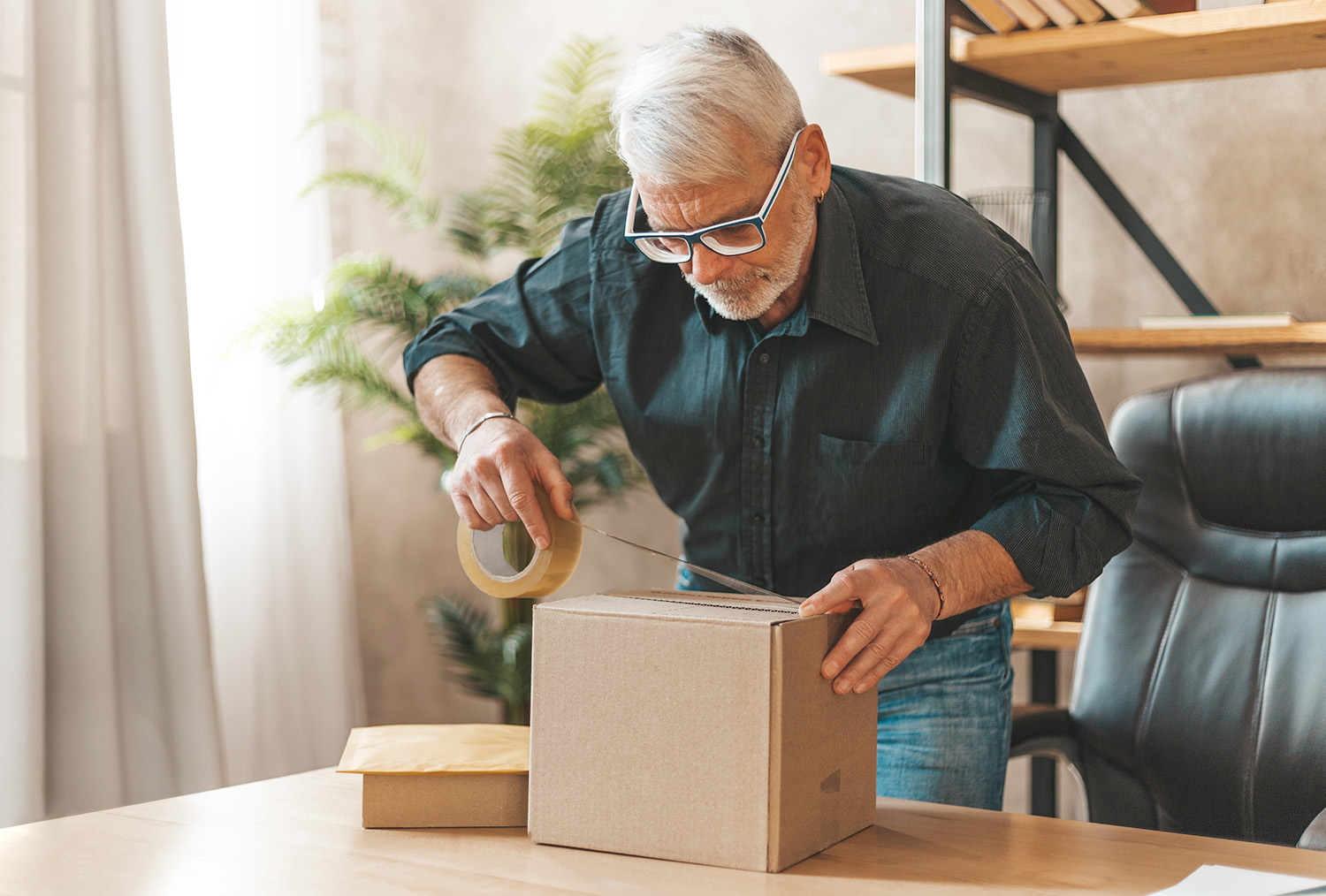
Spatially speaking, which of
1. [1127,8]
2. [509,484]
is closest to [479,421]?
[509,484]

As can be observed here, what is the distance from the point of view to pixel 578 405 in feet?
8.70

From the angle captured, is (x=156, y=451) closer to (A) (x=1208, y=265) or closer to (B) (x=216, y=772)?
(B) (x=216, y=772)

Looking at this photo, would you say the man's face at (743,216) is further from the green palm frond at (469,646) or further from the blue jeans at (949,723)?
the green palm frond at (469,646)

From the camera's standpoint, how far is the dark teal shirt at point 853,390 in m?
1.23

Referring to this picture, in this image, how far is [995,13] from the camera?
1.92m

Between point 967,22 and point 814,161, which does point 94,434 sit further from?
point 967,22

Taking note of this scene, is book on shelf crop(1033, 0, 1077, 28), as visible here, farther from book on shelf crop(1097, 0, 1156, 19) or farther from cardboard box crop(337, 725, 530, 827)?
cardboard box crop(337, 725, 530, 827)

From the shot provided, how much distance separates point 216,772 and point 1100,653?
1.63 metres

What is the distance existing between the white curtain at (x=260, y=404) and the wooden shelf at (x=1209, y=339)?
1645 millimetres

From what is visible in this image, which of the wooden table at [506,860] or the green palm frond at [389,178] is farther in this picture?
the green palm frond at [389,178]

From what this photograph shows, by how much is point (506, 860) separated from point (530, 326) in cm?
75

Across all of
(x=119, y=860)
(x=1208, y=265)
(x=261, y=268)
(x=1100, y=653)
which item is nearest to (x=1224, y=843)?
(x=1100, y=653)

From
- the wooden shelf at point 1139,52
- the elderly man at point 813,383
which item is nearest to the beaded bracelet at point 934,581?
the elderly man at point 813,383

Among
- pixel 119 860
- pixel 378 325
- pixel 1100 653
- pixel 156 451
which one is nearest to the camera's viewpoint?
pixel 119 860
